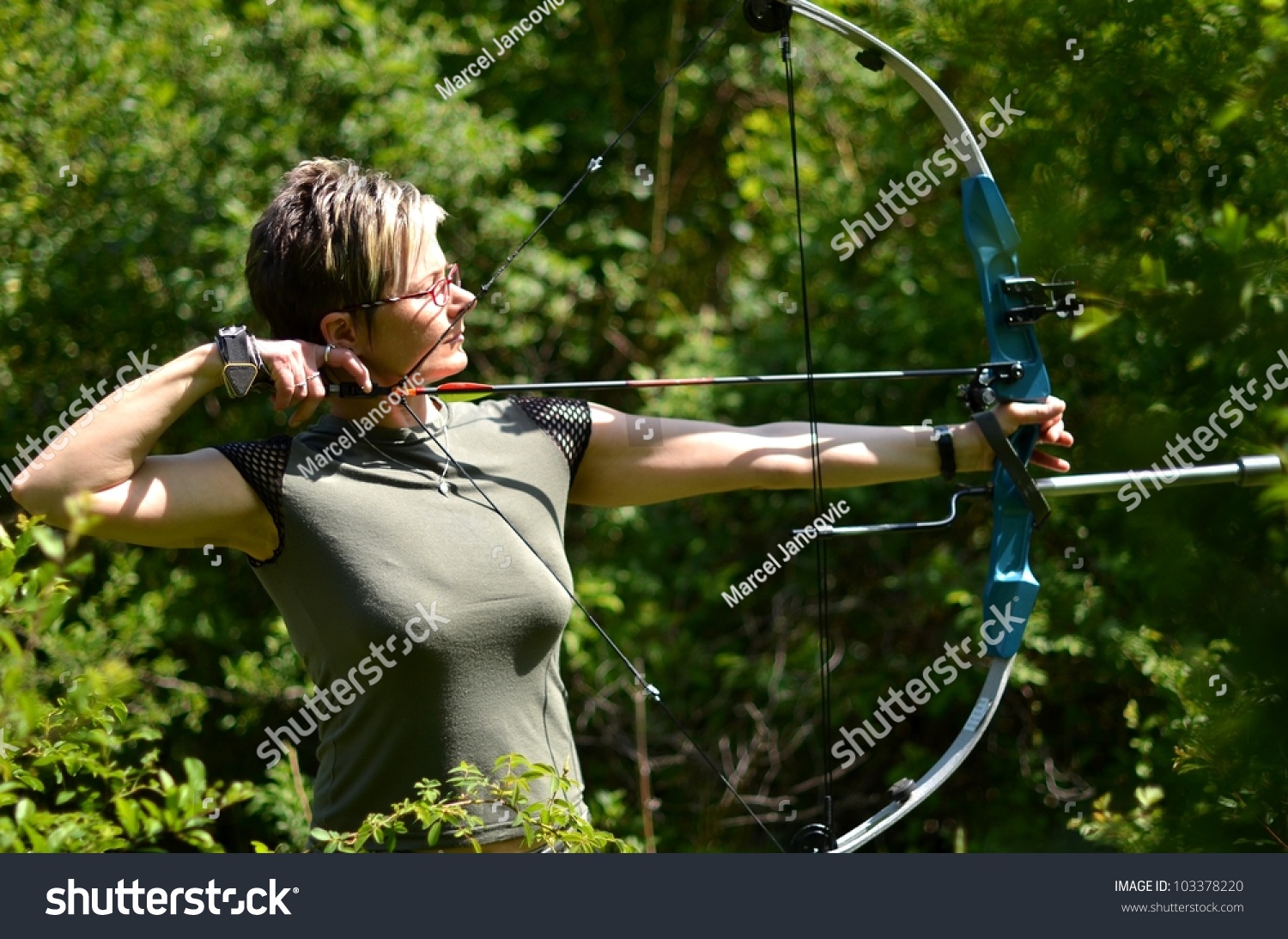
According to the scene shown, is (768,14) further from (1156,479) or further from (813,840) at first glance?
(813,840)

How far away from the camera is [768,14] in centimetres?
195

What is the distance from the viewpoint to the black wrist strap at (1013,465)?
6.18 feet

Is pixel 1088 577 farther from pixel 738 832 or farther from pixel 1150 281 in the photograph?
pixel 1150 281

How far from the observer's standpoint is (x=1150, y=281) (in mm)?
1277

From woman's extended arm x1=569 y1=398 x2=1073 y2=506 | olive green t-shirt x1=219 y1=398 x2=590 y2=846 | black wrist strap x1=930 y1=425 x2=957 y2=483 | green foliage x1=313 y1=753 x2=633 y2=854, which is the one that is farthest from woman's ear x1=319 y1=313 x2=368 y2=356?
black wrist strap x1=930 y1=425 x2=957 y2=483

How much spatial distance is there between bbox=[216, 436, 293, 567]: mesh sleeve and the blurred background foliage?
47.0 inches

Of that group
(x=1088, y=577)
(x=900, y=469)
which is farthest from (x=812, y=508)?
(x=900, y=469)

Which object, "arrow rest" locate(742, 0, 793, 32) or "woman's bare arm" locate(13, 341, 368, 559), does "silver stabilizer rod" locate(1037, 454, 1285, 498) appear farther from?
"woman's bare arm" locate(13, 341, 368, 559)

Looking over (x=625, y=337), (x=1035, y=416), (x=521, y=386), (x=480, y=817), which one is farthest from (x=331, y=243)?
(x=625, y=337)

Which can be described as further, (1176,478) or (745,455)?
(745,455)

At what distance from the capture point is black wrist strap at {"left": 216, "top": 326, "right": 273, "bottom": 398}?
5.27ft

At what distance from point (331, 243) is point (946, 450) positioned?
984 millimetres

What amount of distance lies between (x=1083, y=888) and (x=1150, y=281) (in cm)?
76

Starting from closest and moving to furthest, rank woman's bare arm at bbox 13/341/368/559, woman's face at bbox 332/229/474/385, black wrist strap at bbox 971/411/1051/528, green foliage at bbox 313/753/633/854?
green foliage at bbox 313/753/633/854 < woman's bare arm at bbox 13/341/368/559 < woman's face at bbox 332/229/474/385 < black wrist strap at bbox 971/411/1051/528
